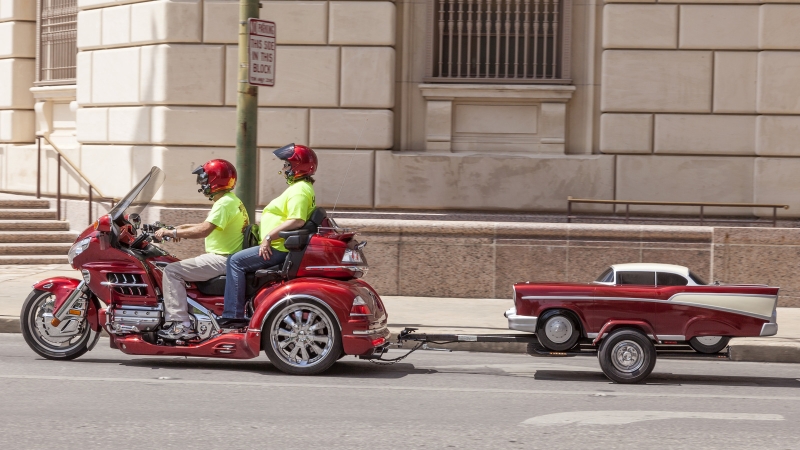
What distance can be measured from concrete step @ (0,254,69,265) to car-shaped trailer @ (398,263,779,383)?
26.7 feet

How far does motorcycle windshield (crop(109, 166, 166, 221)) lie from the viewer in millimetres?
8266

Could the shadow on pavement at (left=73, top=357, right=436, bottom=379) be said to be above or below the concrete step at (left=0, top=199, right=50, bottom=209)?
below

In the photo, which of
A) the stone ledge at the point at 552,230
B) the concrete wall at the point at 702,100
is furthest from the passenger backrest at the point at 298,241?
the concrete wall at the point at 702,100

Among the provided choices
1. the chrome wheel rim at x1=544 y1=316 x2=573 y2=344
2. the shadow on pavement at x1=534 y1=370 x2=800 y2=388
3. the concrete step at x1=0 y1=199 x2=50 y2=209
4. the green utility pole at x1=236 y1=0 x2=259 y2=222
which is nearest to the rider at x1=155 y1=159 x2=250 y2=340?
the green utility pole at x1=236 y1=0 x2=259 y2=222

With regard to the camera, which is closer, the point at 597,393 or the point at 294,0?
the point at 597,393

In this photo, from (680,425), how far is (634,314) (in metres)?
1.52

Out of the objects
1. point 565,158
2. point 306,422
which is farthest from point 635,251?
point 306,422

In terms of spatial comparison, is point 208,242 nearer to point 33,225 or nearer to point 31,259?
point 31,259

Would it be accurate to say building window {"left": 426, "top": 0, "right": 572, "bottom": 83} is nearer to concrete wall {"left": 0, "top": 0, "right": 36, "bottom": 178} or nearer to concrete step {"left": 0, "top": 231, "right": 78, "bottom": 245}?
concrete step {"left": 0, "top": 231, "right": 78, "bottom": 245}

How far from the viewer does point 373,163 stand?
13422 millimetres

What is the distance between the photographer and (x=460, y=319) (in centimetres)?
1109

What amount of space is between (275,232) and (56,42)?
1024 cm

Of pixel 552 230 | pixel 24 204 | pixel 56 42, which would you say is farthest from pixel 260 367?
pixel 56 42

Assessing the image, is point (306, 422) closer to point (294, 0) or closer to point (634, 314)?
point (634, 314)
